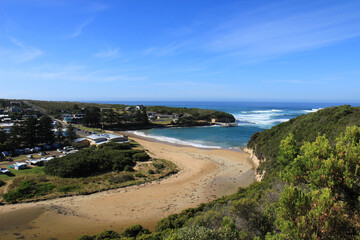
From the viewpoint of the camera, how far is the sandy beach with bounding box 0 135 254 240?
40.2ft

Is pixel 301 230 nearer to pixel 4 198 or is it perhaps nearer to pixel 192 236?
pixel 192 236

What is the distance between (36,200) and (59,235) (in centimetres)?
572

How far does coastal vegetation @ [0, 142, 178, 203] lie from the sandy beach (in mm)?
1110

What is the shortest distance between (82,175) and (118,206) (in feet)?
27.4

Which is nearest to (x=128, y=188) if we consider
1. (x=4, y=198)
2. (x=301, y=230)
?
→ (x=4, y=198)

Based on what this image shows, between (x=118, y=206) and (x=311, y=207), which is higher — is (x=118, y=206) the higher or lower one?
the lower one

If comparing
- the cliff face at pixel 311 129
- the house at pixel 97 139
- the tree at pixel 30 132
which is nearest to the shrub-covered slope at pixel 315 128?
the cliff face at pixel 311 129

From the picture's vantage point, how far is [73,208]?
14523mm

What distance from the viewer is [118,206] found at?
14.9 m

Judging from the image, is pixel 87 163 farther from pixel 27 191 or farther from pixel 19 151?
pixel 19 151

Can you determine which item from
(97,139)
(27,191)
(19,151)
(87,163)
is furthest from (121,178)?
(19,151)

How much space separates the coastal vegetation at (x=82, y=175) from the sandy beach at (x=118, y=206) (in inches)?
43.7

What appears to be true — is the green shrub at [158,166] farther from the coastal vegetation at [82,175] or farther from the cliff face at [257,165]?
the cliff face at [257,165]

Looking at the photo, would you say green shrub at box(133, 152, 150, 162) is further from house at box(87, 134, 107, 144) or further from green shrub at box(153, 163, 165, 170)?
Answer: house at box(87, 134, 107, 144)
